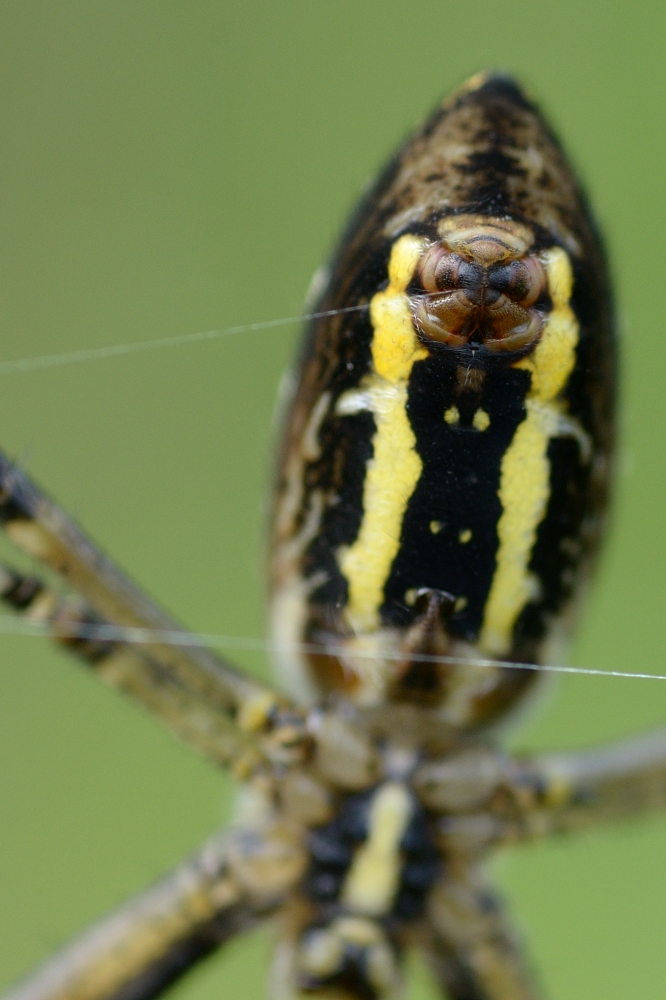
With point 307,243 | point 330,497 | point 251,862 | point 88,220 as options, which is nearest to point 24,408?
point 88,220

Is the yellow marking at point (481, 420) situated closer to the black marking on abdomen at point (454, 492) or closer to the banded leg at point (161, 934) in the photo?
the black marking on abdomen at point (454, 492)

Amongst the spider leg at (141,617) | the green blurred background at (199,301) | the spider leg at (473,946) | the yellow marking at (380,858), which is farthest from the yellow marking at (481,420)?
Result: the green blurred background at (199,301)

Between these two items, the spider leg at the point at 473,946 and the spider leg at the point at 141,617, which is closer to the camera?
the spider leg at the point at 141,617

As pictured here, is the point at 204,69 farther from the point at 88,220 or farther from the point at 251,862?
the point at 251,862

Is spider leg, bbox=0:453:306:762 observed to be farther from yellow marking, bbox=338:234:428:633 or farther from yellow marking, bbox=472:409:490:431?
yellow marking, bbox=472:409:490:431

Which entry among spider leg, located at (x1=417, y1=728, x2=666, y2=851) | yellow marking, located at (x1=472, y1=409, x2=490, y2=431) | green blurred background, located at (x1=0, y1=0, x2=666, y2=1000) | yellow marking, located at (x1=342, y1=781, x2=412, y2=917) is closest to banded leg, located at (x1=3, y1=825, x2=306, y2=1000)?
yellow marking, located at (x1=342, y1=781, x2=412, y2=917)

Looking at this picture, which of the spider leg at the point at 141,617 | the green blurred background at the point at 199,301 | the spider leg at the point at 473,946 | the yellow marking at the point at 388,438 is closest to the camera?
the yellow marking at the point at 388,438
